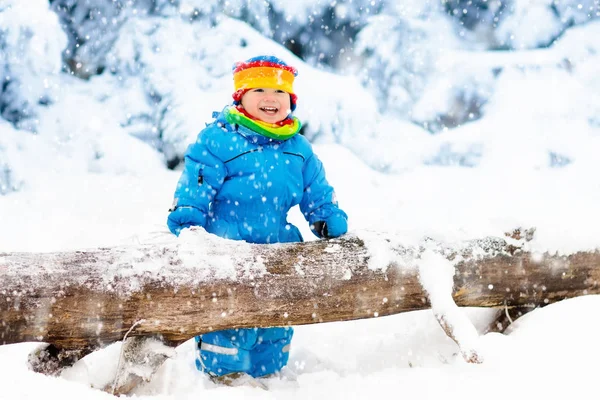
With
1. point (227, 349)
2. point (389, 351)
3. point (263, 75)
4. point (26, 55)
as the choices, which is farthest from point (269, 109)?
point (26, 55)

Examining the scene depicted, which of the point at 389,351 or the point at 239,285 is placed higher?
the point at 239,285

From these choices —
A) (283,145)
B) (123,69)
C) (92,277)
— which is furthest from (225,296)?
(123,69)

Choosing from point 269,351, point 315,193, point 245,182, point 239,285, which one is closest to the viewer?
point 239,285

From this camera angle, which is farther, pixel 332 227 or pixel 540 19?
pixel 540 19

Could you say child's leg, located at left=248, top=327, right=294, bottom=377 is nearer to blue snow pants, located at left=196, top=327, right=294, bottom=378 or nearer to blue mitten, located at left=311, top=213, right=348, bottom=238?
blue snow pants, located at left=196, top=327, right=294, bottom=378

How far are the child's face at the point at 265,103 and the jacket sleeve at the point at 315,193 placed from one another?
36cm

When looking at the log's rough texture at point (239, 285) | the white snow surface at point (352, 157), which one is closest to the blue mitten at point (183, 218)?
the log's rough texture at point (239, 285)

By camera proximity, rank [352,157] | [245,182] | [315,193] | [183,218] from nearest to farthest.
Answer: [183,218]
[245,182]
[315,193]
[352,157]

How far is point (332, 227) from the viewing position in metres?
2.93

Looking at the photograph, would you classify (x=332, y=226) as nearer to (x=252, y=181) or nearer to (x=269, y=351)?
(x=252, y=181)

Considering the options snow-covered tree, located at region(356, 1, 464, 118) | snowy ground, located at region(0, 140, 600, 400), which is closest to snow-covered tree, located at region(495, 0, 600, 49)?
snow-covered tree, located at region(356, 1, 464, 118)

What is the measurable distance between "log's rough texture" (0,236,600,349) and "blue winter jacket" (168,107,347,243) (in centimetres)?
44

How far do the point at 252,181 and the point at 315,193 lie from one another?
0.46 m

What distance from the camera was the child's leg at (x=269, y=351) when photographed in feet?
9.89
